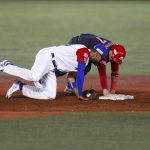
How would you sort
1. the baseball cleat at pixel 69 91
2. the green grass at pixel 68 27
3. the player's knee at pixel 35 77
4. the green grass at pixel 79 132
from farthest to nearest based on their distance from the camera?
1. the green grass at pixel 68 27
2. the baseball cleat at pixel 69 91
3. the player's knee at pixel 35 77
4. the green grass at pixel 79 132

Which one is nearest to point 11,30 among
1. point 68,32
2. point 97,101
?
point 68,32

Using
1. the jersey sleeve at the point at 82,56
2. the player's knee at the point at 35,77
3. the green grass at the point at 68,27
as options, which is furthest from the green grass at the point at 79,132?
the green grass at the point at 68,27

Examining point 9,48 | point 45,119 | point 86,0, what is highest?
point 45,119

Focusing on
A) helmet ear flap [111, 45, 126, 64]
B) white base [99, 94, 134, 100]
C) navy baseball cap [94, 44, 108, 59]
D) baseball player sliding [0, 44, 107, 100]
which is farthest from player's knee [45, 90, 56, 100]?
helmet ear flap [111, 45, 126, 64]

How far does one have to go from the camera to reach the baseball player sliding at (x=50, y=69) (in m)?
13.1

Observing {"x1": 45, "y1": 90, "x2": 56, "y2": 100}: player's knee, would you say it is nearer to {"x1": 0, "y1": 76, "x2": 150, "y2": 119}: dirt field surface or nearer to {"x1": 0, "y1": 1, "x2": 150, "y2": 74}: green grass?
{"x1": 0, "y1": 76, "x2": 150, "y2": 119}: dirt field surface

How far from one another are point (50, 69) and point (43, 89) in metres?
0.38

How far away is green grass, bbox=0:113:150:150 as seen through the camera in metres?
9.62

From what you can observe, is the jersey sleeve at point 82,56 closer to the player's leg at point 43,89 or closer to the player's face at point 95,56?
the player's face at point 95,56

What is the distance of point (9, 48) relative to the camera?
22703 millimetres

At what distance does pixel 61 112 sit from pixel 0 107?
109 centimetres

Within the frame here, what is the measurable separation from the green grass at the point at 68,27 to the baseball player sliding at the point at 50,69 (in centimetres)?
475

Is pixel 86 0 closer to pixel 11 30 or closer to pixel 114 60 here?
pixel 11 30

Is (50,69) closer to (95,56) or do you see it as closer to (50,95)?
(50,95)
